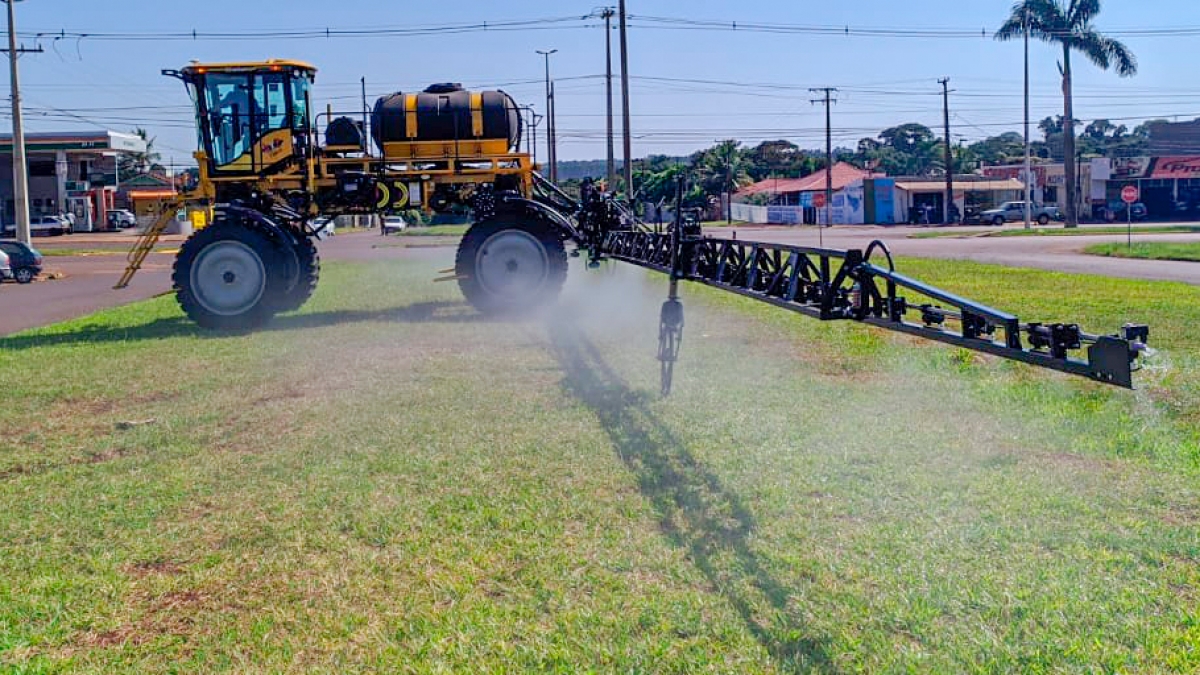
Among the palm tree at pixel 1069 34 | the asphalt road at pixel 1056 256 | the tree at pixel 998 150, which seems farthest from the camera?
the tree at pixel 998 150

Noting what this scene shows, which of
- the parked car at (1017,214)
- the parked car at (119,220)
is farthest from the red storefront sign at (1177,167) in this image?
the parked car at (119,220)

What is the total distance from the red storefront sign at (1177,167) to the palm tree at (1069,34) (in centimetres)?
1705

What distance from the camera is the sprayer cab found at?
680 inches

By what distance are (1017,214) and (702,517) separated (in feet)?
230

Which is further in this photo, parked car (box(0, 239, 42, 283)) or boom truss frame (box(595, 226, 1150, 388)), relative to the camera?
parked car (box(0, 239, 42, 283))

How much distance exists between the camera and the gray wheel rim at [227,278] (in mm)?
16969

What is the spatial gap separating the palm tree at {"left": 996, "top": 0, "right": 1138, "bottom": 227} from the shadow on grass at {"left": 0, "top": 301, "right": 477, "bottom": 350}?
48460 mm

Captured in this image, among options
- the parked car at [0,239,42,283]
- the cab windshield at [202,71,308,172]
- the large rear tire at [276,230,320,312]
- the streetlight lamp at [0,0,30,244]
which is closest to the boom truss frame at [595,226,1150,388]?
the large rear tire at [276,230,320,312]

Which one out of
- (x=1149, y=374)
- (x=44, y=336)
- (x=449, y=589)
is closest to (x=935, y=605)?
(x=1149, y=374)

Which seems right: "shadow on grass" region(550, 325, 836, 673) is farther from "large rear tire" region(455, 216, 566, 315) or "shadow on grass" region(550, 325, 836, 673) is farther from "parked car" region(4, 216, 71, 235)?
"parked car" region(4, 216, 71, 235)

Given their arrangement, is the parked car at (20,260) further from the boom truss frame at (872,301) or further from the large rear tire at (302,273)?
the boom truss frame at (872,301)

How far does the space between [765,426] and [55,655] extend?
5400 millimetres

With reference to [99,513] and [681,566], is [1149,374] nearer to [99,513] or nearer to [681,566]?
[681,566]

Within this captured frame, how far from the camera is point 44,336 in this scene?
16.5 m
